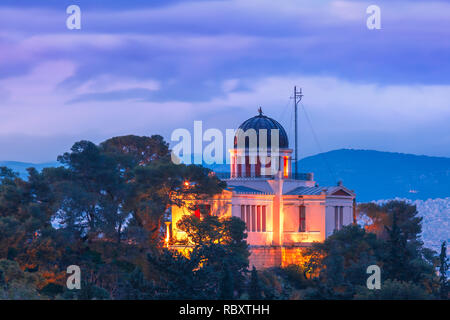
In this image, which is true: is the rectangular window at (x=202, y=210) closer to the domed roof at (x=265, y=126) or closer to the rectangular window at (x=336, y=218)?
the domed roof at (x=265, y=126)

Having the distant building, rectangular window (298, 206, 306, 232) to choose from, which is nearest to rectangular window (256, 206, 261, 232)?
the distant building

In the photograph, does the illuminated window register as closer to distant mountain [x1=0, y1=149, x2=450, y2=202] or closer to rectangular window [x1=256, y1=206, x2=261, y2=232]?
rectangular window [x1=256, y1=206, x2=261, y2=232]

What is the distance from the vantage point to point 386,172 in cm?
17275

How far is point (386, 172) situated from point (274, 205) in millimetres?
86824

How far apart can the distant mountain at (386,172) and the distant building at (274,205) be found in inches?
Answer: 2796

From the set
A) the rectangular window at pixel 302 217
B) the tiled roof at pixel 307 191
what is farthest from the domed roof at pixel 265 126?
the rectangular window at pixel 302 217

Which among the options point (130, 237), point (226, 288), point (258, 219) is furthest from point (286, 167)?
point (226, 288)

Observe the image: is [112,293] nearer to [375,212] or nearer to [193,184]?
[193,184]

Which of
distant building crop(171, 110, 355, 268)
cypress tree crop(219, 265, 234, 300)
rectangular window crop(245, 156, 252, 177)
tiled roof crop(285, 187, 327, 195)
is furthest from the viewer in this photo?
rectangular window crop(245, 156, 252, 177)

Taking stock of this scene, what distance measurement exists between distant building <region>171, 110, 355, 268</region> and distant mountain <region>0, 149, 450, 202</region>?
233 ft

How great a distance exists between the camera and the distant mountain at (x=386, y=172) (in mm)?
168625

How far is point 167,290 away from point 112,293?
30.9 ft

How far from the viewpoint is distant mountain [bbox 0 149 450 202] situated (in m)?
169
